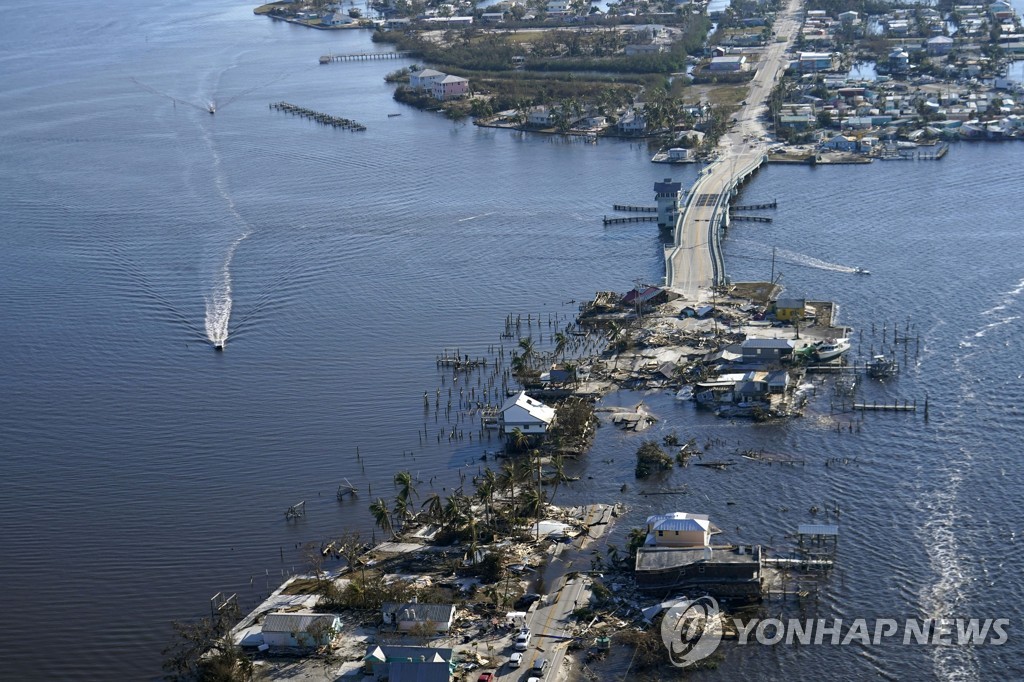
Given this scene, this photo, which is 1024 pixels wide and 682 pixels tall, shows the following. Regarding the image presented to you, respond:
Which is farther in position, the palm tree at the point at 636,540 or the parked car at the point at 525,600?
the palm tree at the point at 636,540

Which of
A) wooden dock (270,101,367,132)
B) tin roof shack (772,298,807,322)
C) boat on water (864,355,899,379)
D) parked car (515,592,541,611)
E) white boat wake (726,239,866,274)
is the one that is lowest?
parked car (515,592,541,611)

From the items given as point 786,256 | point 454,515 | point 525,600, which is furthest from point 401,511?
point 786,256

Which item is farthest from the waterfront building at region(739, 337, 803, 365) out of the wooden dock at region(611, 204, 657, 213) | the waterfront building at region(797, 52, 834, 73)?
the waterfront building at region(797, 52, 834, 73)

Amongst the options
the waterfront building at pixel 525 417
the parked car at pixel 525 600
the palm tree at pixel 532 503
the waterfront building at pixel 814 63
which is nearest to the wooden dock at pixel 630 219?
Result: the waterfront building at pixel 525 417

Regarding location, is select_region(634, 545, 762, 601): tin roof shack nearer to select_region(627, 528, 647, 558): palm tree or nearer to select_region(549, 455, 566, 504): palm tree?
select_region(627, 528, 647, 558): palm tree

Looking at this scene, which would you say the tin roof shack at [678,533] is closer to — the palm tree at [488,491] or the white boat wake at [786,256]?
the palm tree at [488,491]

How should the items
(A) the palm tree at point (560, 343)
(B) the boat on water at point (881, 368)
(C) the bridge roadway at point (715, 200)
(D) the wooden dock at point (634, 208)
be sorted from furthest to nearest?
1. (D) the wooden dock at point (634, 208)
2. (C) the bridge roadway at point (715, 200)
3. (A) the palm tree at point (560, 343)
4. (B) the boat on water at point (881, 368)

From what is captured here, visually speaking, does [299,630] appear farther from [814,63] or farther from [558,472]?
[814,63]

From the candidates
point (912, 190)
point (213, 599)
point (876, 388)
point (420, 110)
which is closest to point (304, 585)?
point (213, 599)
